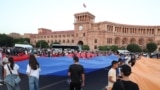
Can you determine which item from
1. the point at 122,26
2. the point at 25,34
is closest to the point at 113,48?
the point at 122,26

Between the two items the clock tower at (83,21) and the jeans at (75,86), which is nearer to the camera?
the jeans at (75,86)

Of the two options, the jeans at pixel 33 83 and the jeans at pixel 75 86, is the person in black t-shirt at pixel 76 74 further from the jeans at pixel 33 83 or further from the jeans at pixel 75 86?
the jeans at pixel 33 83

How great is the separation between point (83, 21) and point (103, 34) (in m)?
8.79

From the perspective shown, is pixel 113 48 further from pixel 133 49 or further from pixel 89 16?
pixel 89 16

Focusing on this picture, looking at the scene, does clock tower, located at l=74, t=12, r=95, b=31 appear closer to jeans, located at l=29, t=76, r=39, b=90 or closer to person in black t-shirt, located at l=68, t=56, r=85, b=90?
jeans, located at l=29, t=76, r=39, b=90

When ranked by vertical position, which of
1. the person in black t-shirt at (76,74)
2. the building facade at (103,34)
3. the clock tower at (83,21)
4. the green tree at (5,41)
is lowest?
the person in black t-shirt at (76,74)

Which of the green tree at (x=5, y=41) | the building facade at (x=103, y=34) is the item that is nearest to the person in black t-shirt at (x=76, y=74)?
the building facade at (x=103, y=34)

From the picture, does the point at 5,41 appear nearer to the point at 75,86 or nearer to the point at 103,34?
the point at 103,34

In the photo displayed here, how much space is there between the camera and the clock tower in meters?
102

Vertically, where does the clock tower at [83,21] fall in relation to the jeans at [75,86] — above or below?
above

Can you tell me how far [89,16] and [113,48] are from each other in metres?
19.9

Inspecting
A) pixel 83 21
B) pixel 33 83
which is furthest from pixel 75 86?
pixel 83 21

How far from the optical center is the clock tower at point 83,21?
102 meters

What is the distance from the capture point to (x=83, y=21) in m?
102
